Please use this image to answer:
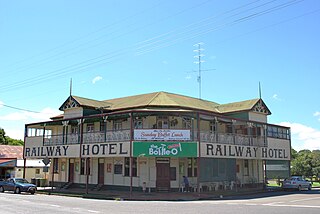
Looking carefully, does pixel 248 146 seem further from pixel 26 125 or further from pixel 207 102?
pixel 26 125

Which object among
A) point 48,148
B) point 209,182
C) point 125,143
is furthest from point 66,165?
point 209,182

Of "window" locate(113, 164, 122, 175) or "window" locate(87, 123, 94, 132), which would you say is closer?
"window" locate(113, 164, 122, 175)

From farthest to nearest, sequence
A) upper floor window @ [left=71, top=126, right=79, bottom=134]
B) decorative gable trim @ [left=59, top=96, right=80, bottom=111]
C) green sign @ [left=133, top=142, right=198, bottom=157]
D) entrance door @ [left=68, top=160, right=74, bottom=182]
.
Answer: upper floor window @ [left=71, top=126, right=79, bottom=134], entrance door @ [left=68, top=160, right=74, bottom=182], decorative gable trim @ [left=59, top=96, right=80, bottom=111], green sign @ [left=133, top=142, right=198, bottom=157]

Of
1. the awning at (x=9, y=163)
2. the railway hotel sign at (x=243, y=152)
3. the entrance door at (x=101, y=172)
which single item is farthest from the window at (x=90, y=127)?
the awning at (x=9, y=163)

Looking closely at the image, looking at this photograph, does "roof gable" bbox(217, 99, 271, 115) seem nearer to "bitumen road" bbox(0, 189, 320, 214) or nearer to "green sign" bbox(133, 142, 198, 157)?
"green sign" bbox(133, 142, 198, 157)

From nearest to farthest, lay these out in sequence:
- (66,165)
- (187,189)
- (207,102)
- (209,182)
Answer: (187,189)
(209,182)
(66,165)
(207,102)

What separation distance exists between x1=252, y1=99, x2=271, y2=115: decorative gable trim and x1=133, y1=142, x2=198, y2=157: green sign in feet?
39.4

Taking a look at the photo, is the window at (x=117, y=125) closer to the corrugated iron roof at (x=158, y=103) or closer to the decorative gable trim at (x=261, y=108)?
the corrugated iron roof at (x=158, y=103)

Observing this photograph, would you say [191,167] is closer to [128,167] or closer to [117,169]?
[128,167]

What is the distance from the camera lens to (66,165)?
36.4 metres

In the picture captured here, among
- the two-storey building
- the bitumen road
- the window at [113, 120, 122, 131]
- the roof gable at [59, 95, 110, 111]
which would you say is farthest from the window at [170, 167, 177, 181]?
the roof gable at [59, 95, 110, 111]

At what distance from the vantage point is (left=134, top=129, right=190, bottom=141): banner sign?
26062 mm

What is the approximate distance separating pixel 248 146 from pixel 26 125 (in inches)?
876

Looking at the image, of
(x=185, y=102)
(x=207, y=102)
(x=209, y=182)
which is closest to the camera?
(x=209, y=182)
